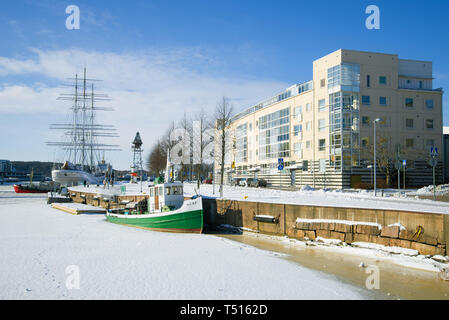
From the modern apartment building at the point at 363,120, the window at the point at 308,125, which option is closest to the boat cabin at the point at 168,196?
the modern apartment building at the point at 363,120

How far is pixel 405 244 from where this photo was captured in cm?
1513

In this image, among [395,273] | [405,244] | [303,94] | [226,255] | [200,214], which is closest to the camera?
[395,273]

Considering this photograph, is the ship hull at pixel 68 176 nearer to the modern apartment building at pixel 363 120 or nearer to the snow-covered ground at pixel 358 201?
the modern apartment building at pixel 363 120

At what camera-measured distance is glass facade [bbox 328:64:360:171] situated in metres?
42.7

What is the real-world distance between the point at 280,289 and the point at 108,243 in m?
9.62

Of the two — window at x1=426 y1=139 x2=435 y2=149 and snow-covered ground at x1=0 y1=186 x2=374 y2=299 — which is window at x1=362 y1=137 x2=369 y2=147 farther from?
snow-covered ground at x1=0 y1=186 x2=374 y2=299

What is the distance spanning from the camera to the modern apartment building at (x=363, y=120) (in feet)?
140

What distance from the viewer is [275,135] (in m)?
57.3

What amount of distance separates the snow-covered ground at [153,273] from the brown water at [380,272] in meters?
0.80

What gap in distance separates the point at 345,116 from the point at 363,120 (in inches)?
101

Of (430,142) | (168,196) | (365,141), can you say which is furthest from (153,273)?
(430,142)

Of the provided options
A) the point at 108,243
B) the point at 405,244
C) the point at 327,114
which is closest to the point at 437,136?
the point at 327,114

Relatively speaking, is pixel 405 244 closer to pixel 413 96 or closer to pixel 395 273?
pixel 395 273

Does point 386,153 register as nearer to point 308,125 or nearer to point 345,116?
point 345,116
